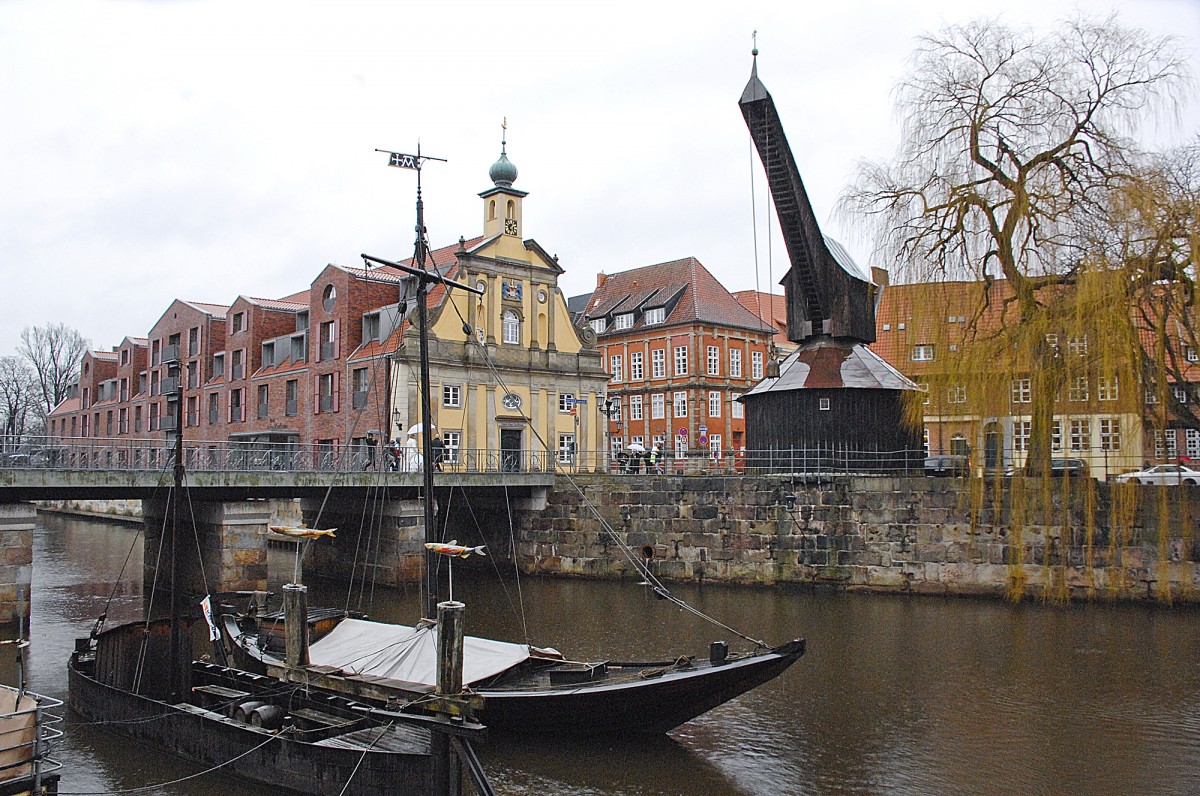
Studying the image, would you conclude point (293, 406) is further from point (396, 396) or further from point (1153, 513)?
point (1153, 513)

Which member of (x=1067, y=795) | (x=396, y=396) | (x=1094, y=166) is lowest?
(x=1067, y=795)

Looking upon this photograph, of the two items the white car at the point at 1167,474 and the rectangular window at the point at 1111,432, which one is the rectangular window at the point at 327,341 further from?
the white car at the point at 1167,474

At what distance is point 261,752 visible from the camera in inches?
520

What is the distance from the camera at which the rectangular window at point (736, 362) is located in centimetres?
5938

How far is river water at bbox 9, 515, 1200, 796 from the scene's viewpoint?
45.0ft

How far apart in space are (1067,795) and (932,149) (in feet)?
59.7

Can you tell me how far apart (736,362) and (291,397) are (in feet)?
85.8

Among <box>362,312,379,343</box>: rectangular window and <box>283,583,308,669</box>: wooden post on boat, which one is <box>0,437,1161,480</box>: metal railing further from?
<box>283,583,308,669</box>: wooden post on boat

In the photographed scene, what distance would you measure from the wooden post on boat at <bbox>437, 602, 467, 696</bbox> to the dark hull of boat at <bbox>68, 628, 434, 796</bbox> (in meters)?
0.86

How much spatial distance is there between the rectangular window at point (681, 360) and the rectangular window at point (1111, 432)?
33240 mm

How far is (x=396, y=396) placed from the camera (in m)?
38.4

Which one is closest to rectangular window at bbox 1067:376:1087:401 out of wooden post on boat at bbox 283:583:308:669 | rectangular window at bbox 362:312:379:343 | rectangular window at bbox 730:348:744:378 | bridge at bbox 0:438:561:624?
bridge at bbox 0:438:561:624

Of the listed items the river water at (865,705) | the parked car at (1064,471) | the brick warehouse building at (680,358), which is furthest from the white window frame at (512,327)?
the parked car at (1064,471)

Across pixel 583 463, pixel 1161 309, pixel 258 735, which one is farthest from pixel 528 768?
pixel 583 463
